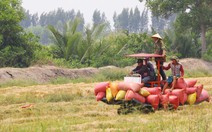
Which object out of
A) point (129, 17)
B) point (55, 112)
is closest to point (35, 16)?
point (129, 17)

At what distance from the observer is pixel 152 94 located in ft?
35.0

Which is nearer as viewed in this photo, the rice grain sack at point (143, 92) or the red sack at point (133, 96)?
the red sack at point (133, 96)

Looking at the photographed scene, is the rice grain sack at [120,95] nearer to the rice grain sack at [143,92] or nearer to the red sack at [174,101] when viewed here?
the rice grain sack at [143,92]

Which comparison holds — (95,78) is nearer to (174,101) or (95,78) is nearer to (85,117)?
(174,101)

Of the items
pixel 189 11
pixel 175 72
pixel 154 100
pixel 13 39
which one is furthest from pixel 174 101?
pixel 189 11

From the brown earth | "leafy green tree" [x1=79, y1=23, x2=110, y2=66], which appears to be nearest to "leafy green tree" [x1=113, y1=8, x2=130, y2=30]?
"leafy green tree" [x1=79, y1=23, x2=110, y2=66]

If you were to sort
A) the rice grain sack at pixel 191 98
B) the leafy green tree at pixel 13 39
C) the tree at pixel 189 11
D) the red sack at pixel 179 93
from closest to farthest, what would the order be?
the red sack at pixel 179 93 < the rice grain sack at pixel 191 98 < the leafy green tree at pixel 13 39 < the tree at pixel 189 11

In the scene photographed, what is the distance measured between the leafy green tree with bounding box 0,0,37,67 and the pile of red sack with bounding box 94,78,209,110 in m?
13.6

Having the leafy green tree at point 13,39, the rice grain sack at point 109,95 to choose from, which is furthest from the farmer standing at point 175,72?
the leafy green tree at point 13,39

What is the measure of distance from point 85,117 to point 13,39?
15703mm

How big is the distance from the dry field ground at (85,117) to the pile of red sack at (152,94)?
243 mm

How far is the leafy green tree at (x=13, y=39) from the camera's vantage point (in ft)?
78.7

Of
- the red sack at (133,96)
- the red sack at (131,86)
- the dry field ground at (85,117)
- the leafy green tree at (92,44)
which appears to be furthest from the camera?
the leafy green tree at (92,44)

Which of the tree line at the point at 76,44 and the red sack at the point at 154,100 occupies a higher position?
the tree line at the point at 76,44
